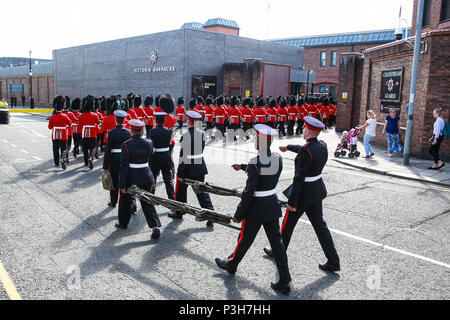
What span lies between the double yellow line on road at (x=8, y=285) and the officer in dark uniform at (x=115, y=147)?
2.84 metres

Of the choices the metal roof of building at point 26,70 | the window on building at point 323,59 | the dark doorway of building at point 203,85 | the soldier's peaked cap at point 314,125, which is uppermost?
the window on building at point 323,59

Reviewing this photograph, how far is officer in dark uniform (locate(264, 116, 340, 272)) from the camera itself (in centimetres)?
498

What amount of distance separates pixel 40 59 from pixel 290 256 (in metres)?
105

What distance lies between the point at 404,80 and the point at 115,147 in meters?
12.5

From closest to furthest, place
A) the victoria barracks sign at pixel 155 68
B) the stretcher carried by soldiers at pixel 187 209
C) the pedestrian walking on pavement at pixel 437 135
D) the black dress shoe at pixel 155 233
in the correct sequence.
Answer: the stretcher carried by soldiers at pixel 187 209, the black dress shoe at pixel 155 233, the pedestrian walking on pavement at pixel 437 135, the victoria barracks sign at pixel 155 68

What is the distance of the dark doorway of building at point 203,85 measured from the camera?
30.6 metres

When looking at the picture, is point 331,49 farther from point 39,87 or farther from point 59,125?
point 59,125

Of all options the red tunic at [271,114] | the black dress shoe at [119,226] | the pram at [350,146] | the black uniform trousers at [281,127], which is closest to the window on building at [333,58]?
the black uniform trousers at [281,127]

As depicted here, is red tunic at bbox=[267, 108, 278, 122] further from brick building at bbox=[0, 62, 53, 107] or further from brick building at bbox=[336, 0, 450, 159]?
brick building at bbox=[0, 62, 53, 107]

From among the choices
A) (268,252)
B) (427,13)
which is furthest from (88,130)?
(427,13)

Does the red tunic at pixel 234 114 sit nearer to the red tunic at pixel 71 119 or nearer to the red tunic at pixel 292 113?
the red tunic at pixel 292 113

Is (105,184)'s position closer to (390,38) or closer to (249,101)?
(249,101)

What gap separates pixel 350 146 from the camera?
14484 millimetres
